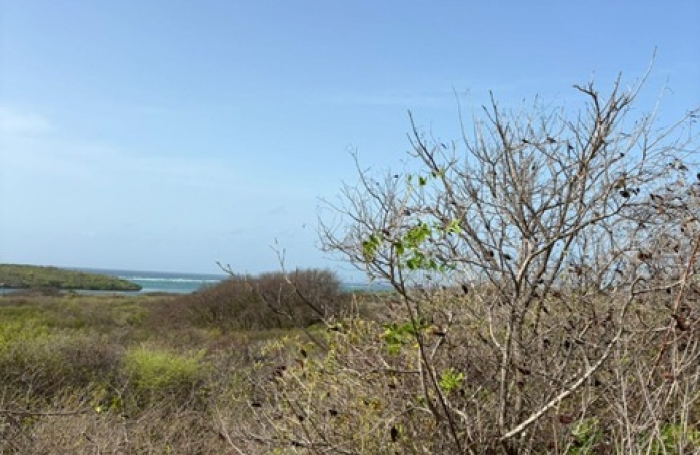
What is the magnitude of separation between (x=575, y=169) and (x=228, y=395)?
6509 mm

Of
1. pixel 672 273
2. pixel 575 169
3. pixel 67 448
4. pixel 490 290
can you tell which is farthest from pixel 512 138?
pixel 67 448

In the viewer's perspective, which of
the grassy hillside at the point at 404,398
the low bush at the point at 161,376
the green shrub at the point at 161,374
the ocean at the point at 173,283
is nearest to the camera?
the grassy hillside at the point at 404,398

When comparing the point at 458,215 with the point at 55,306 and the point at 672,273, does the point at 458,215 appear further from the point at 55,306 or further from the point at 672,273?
the point at 55,306

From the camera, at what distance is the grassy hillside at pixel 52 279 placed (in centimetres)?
3323

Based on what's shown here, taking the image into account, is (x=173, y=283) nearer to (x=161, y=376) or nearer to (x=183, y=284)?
(x=183, y=284)

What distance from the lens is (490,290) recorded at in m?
4.85

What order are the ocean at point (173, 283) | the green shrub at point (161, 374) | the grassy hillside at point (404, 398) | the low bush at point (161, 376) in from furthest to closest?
1. the ocean at point (173, 283)
2. the green shrub at point (161, 374)
3. the low bush at point (161, 376)
4. the grassy hillside at point (404, 398)

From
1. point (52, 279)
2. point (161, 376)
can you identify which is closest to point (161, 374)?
point (161, 376)

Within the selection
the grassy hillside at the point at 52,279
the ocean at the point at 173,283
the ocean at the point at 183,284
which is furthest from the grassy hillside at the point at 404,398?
the grassy hillside at the point at 52,279

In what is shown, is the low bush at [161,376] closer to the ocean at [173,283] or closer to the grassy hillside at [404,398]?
the grassy hillside at [404,398]

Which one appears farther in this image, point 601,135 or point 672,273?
point 672,273

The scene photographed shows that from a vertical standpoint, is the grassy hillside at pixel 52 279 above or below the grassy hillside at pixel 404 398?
above

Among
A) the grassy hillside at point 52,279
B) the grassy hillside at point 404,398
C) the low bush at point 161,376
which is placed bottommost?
the low bush at point 161,376

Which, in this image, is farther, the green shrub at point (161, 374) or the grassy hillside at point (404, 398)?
the green shrub at point (161, 374)
